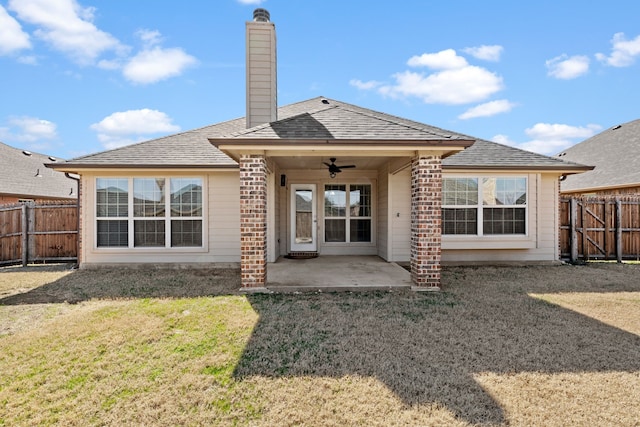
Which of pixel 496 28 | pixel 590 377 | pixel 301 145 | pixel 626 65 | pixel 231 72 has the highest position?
pixel 626 65

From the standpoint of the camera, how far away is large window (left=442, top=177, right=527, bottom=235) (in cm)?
851

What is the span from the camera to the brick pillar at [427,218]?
5.86 meters

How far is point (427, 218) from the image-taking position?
5.86 m

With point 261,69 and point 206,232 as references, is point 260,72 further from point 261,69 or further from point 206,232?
point 206,232

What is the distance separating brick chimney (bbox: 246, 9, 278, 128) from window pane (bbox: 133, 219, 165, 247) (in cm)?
359

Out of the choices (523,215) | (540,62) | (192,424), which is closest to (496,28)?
(540,62)

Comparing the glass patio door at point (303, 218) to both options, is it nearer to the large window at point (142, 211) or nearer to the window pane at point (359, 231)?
the window pane at point (359, 231)

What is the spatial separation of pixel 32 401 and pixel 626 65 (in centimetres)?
2266

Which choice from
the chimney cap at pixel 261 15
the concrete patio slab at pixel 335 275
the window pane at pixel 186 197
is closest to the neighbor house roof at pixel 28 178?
the window pane at pixel 186 197

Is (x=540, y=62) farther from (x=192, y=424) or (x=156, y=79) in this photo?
(x=192, y=424)

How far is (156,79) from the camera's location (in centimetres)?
1163

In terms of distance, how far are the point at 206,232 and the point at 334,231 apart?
3900mm

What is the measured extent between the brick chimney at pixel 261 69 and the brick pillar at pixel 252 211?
3.44 m

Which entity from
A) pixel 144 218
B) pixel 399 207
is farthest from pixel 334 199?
pixel 144 218
